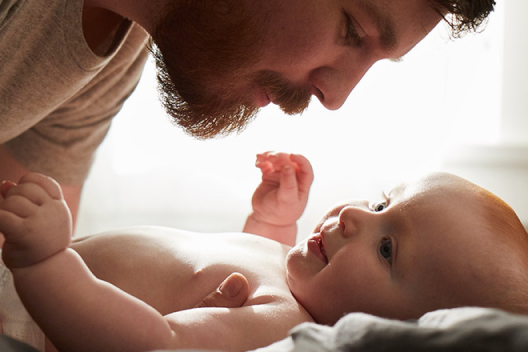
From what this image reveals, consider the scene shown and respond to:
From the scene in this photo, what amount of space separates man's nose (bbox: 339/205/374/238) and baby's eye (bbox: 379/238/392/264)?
0.11ft

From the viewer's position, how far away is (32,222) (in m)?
0.71

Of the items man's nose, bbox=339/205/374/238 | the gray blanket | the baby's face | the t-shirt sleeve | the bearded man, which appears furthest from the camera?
the t-shirt sleeve

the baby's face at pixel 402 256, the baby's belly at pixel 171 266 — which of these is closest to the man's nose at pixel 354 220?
the baby's face at pixel 402 256

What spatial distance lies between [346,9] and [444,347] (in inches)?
27.3

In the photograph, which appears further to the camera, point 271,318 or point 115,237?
point 115,237

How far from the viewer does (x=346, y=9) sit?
109 cm

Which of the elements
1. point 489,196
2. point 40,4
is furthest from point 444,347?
point 40,4

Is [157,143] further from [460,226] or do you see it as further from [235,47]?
[460,226]

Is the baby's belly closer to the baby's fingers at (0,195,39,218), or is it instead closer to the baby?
the baby

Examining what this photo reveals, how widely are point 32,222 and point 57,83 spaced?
551mm

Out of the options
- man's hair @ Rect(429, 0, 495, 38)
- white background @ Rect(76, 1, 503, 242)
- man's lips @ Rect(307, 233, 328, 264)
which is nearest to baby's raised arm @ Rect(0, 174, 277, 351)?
man's lips @ Rect(307, 233, 328, 264)

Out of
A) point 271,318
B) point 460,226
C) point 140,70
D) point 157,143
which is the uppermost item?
point 140,70

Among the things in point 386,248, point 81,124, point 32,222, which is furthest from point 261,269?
point 81,124

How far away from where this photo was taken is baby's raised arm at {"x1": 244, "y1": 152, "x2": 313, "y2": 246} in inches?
52.1
